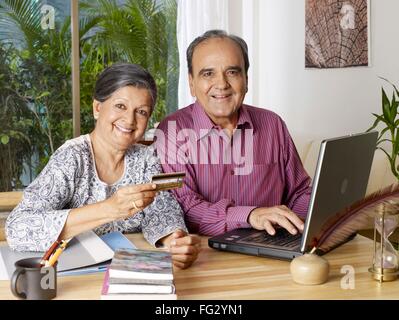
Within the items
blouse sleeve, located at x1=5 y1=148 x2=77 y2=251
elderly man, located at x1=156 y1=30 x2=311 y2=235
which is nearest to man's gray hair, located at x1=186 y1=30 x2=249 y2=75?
elderly man, located at x1=156 y1=30 x2=311 y2=235

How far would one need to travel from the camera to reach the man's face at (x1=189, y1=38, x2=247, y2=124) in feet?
7.02

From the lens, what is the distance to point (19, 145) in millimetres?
4066

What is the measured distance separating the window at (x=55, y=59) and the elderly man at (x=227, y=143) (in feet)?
6.60

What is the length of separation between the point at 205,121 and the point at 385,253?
3.05 ft

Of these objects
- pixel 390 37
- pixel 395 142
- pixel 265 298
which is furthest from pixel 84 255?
pixel 390 37

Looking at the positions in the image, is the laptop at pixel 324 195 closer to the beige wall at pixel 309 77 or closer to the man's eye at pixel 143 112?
the man's eye at pixel 143 112

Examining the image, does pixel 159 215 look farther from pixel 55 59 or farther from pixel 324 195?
pixel 55 59

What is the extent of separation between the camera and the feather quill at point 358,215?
132 cm

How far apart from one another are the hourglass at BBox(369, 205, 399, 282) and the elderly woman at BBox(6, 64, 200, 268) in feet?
1.49

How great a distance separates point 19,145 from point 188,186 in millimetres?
2403

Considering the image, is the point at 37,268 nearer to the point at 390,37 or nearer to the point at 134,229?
the point at 134,229

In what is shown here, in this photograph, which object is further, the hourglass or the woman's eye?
the woman's eye

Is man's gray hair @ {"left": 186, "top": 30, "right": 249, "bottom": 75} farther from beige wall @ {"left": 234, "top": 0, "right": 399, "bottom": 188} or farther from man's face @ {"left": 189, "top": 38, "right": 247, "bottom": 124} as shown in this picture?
beige wall @ {"left": 234, "top": 0, "right": 399, "bottom": 188}

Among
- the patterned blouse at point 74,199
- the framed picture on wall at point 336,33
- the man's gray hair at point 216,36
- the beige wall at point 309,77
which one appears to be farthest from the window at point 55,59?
the patterned blouse at point 74,199
